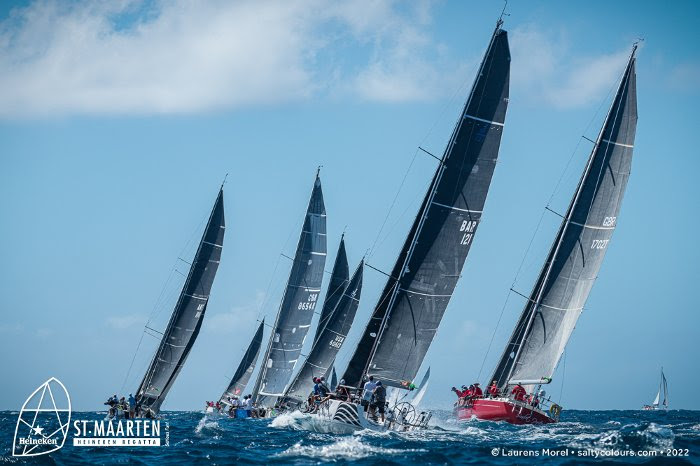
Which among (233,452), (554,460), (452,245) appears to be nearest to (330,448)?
(233,452)

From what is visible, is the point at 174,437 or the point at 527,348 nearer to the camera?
the point at 174,437

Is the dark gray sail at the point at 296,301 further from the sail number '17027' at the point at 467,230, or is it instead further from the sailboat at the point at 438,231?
the sail number '17027' at the point at 467,230

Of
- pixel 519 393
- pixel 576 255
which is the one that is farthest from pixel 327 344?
pixel 576 255

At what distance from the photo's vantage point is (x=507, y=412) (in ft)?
119

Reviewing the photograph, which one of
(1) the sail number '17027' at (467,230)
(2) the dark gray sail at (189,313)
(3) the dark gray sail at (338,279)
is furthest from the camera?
(3) the dark gray sail at (338,279)

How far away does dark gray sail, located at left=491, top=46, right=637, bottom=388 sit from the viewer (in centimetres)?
3847

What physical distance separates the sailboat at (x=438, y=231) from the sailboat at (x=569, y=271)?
8.79m

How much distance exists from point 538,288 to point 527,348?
2673 millimetres

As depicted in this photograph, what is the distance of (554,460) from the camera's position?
20.8 meters

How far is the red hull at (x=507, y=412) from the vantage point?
36.3 metres

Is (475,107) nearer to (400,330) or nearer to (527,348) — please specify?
(400,330)

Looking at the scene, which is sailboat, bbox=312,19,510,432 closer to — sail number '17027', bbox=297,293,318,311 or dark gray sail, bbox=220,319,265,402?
sail number '17027', bbox=297,293,318,311

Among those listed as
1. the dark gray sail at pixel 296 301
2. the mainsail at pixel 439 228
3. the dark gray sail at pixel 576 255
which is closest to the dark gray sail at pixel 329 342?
the dark gray sail at pixel 296 301

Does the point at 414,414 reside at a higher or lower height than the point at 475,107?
lower
